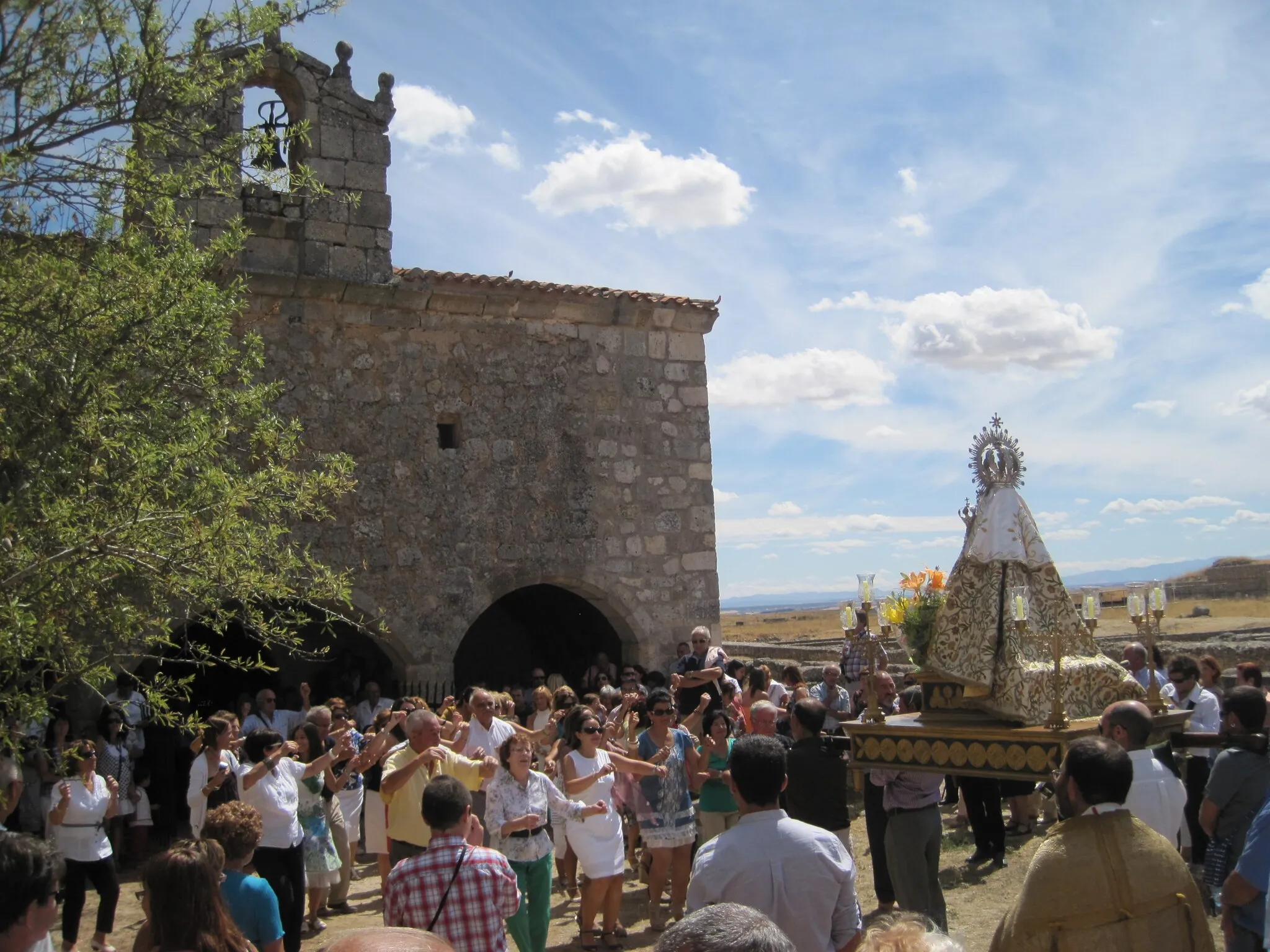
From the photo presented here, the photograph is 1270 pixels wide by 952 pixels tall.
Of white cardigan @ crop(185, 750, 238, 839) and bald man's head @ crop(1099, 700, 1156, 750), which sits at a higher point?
bald man's head @ crop(1099, 700, 1156, 750)

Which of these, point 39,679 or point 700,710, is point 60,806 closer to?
point 39,679

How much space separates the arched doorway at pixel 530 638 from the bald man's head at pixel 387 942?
11.6 m

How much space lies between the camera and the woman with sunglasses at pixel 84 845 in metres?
6.59

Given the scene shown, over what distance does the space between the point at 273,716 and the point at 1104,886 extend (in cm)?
823

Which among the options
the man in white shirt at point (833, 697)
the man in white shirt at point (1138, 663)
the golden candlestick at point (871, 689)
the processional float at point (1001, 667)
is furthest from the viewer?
the man in white shirt at point (833, 697)

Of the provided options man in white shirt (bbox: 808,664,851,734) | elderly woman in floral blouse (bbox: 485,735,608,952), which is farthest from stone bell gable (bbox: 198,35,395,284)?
elderly woman in floral blouse (bbox: 485,735,608,952)

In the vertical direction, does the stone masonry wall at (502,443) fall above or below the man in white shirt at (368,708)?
above

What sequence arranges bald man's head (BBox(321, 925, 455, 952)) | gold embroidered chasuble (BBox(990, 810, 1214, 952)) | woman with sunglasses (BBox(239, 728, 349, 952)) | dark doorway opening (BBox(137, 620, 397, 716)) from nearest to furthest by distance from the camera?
bald man's head (BBox(321, 925, 455, 952)), gold embroidered chasuble (BBox(990, 810, 1214, 952)), woman with sunglasses (BBox(239, 728, 349, 952)), dark doorway opening (BBox(137, 620, 397, 716))

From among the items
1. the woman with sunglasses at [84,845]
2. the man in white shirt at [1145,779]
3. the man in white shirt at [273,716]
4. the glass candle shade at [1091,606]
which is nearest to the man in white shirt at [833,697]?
the glass candle shade at [1091,606]

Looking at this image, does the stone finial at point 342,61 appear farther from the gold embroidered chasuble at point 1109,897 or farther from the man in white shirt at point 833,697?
the gold embroidered chasuble at point 1109,897

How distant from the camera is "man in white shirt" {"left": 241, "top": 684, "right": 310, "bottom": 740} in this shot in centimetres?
965

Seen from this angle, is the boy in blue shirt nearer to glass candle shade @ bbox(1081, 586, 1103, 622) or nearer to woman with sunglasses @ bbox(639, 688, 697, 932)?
woman with sunglasses @ bbox(639, 688, 697, 932)

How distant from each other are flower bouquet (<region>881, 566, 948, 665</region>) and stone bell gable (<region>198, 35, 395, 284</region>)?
7.08m

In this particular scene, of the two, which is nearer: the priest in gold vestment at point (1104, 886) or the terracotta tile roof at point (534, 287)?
the priest in gold vestment at point (1104, 886)
